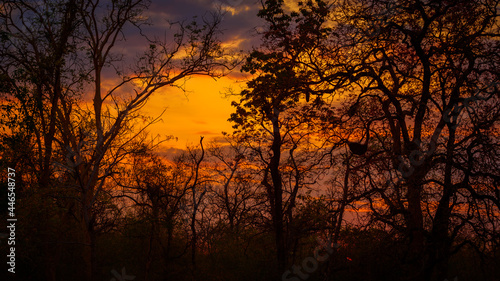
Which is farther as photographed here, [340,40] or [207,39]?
[207,39]

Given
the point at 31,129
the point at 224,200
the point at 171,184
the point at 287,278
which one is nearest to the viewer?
the point at 31,129

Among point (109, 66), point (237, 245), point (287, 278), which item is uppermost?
point (109, 66)

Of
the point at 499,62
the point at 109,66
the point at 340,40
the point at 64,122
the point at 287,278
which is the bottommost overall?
the point at 287,278

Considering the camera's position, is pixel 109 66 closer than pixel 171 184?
Yes

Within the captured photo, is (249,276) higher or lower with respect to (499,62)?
lower

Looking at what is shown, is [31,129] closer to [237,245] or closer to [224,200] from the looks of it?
[237,245]

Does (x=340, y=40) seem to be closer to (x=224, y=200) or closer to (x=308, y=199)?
(x=308, y=199)

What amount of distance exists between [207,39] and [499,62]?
1427cm

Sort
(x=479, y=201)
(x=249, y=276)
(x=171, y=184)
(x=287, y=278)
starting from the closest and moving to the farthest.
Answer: (x=479, y=201), (x=287, y=278), (x=249, y=276), (x=171, y=184)

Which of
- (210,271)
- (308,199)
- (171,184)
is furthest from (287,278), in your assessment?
(171,184)

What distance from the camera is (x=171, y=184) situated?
3070 cm

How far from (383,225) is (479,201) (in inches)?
120

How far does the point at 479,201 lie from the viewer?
12.3 metres

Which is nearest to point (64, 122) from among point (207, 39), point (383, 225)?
point (207, 39)
